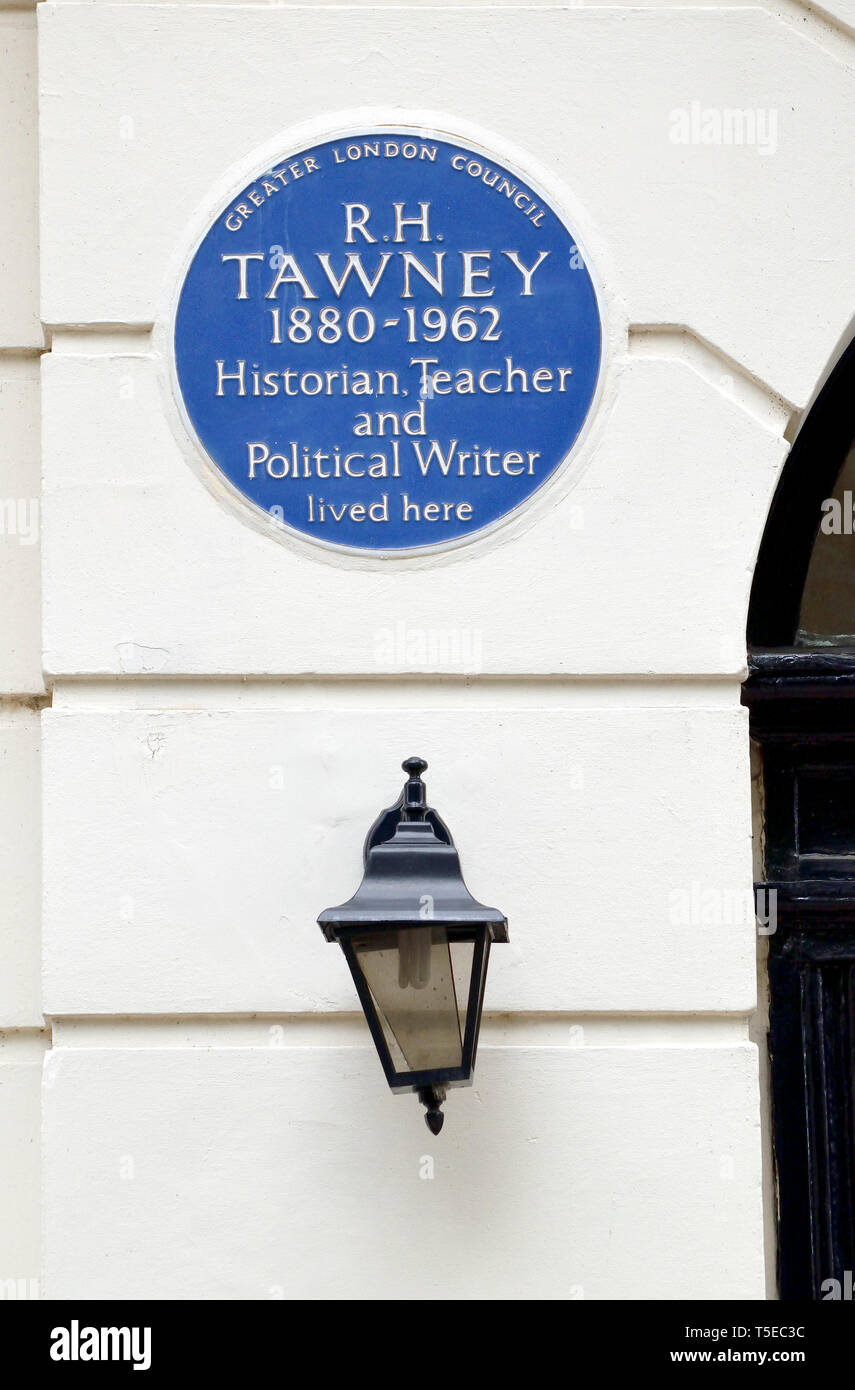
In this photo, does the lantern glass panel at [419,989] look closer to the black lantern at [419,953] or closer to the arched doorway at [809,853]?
the black lantern at [419,953]

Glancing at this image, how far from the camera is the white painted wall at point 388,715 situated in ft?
11.0

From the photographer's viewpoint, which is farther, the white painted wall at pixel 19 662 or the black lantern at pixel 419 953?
the white painted wall at pixel 19 662

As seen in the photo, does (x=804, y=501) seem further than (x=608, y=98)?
Yes

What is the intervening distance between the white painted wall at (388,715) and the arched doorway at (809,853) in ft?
0.61

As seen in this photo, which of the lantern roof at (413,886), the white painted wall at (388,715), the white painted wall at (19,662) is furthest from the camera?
the white painted wall at (19,662)

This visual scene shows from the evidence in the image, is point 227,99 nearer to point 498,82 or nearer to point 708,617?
point 498,82

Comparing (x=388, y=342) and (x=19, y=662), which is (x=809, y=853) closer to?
(x=388, y=342)

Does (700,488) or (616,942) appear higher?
(700,488)

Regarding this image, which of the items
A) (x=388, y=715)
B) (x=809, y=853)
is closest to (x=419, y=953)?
(x=388, y=715)

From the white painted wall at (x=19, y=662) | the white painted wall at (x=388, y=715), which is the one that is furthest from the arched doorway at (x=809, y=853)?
the white painted wall at (x=19, y=662)

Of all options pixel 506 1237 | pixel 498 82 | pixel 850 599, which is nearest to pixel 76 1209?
pixel 506 1237

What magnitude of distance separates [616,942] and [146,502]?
150cm

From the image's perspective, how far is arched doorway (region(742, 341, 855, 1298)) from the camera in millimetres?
3721
